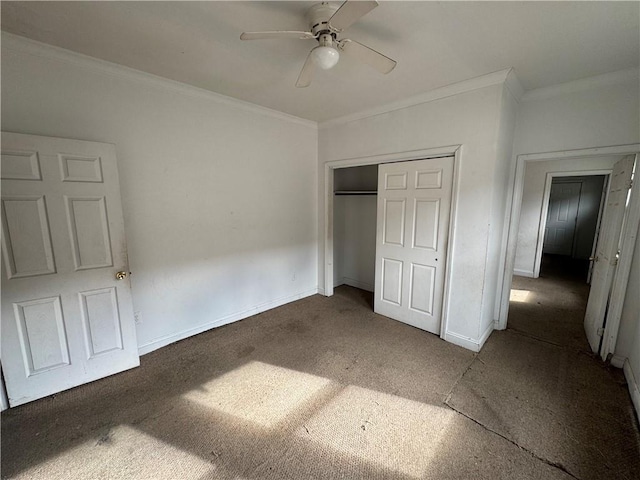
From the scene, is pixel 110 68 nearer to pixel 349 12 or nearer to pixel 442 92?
pixel 349 12

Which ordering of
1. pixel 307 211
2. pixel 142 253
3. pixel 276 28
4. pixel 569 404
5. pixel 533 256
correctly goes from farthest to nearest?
pixel 533 256 < pixel 307 211 < pixel 142 253 < pixel 569 404 < pixel 276 28

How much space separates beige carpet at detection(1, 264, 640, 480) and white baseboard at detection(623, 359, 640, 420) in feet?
0.20

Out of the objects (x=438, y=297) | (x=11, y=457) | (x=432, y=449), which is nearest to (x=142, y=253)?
(x=11, y=457)

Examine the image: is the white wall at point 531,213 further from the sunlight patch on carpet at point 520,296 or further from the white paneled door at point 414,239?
the white paneled door at point 414,239

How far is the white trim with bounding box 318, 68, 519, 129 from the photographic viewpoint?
226 centimetres

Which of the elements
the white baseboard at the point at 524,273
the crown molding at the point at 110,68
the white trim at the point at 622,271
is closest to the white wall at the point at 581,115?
the white trim at the point at 622,271

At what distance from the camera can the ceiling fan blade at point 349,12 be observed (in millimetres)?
1189

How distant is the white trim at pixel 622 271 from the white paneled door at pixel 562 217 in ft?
18.4

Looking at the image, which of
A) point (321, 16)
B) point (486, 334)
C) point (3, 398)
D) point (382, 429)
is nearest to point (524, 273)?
point (486, 334)

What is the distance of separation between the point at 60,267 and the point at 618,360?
15.7 feet

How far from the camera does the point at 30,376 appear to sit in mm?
1940

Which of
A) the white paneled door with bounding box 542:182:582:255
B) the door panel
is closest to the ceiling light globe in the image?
the door panel

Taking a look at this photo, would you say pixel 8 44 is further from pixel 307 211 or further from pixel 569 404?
pixel 569 404

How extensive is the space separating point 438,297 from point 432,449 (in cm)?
159
